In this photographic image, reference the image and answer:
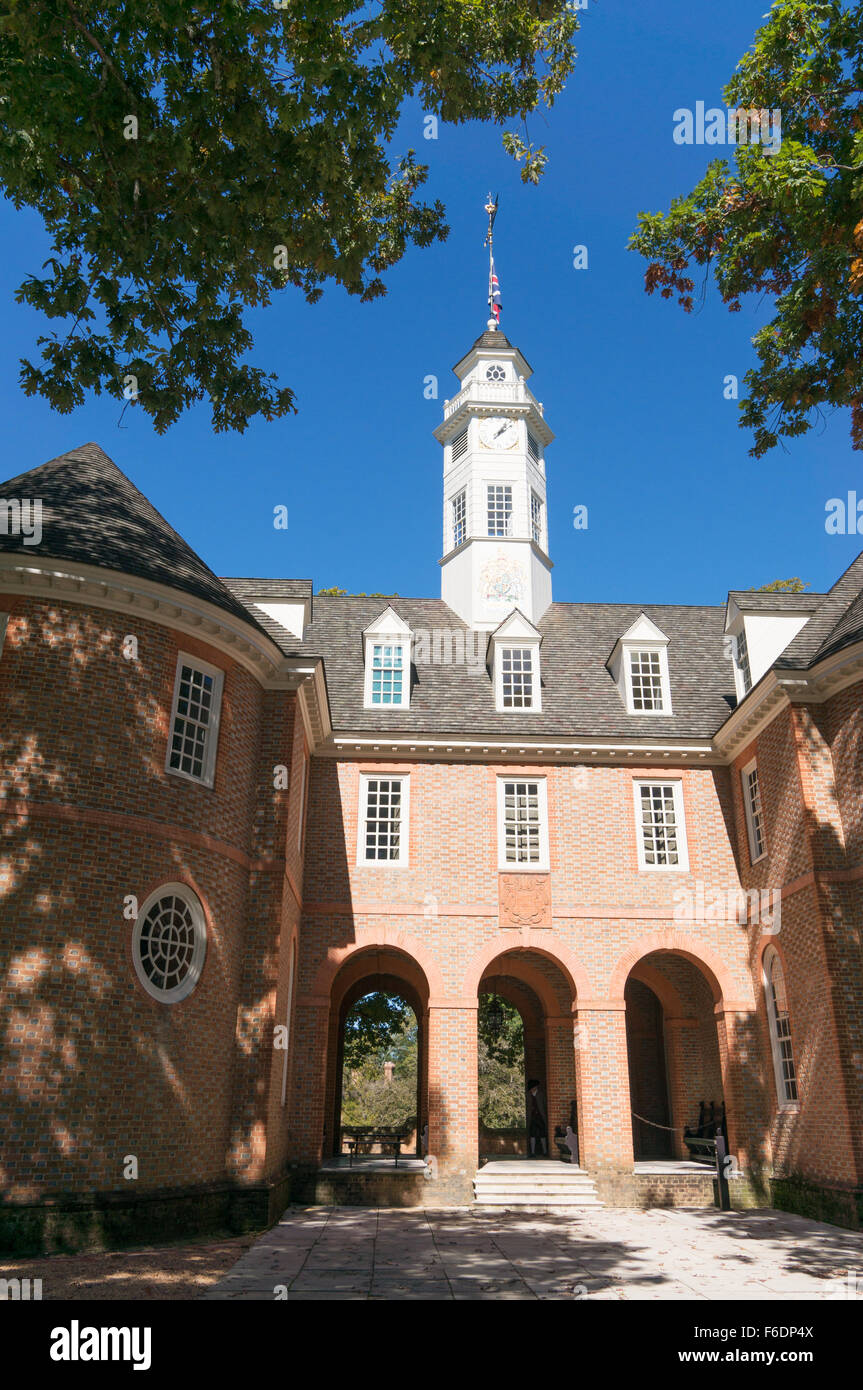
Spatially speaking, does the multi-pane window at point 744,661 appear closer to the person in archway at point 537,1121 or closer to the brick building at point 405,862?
the brick building at point 405,862

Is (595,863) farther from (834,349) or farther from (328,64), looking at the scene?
(328,64)

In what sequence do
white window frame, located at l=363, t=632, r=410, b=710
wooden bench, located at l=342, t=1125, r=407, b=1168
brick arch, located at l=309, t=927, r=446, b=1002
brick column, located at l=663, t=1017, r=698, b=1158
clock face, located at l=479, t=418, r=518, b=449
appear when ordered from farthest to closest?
clock face, located at l=479, t=418, r=518, b=449
white window frame, located at l=363, t=632, r=410, b=710
brick column, located at l=663, t=1017, r=698, b=1158
wooden bench, located at l=342, t=1125, r=407, b=1168
brick arch, located at l=309, t=927, r=446, b=1002

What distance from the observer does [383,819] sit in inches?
798

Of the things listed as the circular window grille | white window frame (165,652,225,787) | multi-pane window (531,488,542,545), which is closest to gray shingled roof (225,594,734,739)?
multi-pane window (531,488,542,545)

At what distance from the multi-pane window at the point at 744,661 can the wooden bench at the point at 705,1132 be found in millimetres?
8987

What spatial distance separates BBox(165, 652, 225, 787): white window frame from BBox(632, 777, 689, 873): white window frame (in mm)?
9727

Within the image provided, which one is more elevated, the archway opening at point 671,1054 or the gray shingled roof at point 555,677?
the gray shingled roof at point 555,677

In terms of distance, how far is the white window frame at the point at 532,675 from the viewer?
21.8 m

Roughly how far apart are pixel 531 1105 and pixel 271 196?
20065 millimetres

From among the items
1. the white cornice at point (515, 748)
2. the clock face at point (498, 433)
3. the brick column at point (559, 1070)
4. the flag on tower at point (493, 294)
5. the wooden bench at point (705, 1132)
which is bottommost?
the wooden bench at point (705, 1132)

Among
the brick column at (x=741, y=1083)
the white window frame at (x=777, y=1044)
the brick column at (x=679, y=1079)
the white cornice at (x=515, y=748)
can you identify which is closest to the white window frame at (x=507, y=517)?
the white cornice at (x=515, y=748)

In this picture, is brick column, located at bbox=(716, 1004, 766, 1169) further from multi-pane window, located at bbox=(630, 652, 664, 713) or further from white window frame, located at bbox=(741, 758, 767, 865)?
multi-pane window, located at bbox=(630, 652, 664, 713)

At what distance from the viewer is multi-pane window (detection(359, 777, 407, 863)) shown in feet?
65.9

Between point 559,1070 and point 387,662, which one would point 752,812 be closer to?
point 559,1070
